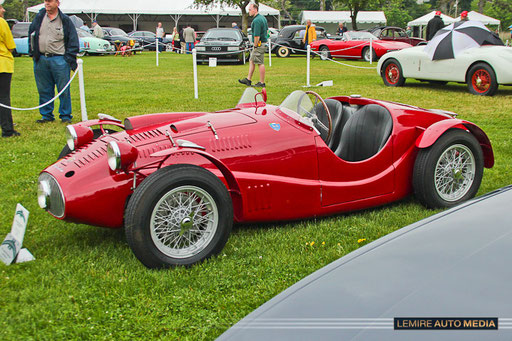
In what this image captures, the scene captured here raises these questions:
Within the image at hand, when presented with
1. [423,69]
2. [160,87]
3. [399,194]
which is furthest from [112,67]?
[399,194]

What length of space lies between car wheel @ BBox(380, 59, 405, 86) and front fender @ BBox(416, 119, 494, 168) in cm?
→ 805

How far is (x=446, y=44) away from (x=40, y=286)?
1035 cm

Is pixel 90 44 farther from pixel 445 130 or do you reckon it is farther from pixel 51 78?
pixel 445 130

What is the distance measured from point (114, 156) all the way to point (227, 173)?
77 centimetres

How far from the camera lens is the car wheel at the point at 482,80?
412 inches

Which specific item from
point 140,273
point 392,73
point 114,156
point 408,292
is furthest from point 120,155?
point 392,73

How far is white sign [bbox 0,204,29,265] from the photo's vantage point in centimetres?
333

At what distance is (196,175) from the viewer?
3117 millimetres

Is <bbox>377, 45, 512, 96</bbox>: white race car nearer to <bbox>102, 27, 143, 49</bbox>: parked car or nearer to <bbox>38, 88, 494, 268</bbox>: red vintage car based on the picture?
<bbox>38, 88, 494, 268</bbox>: red vintage car

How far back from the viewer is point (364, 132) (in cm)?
439

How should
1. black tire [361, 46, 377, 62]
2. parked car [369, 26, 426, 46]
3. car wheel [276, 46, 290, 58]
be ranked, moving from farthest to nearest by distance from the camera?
1. car wheel [276, 46, 290, 58]
2. parked car [369, 26, 426, 46]
3. black tire [361, 46, 377, 62]

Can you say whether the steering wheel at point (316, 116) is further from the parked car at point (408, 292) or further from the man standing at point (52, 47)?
the man standing at point (52, 47)

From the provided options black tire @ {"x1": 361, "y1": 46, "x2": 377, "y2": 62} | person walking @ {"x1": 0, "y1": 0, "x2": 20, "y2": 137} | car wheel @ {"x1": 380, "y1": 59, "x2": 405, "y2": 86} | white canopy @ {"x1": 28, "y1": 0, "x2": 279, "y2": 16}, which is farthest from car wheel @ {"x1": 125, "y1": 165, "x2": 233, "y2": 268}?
white canopy @ {"x1": 28, "y1": 0, "x2": 279, "y2": 16}

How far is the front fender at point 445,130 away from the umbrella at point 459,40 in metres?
7.08
